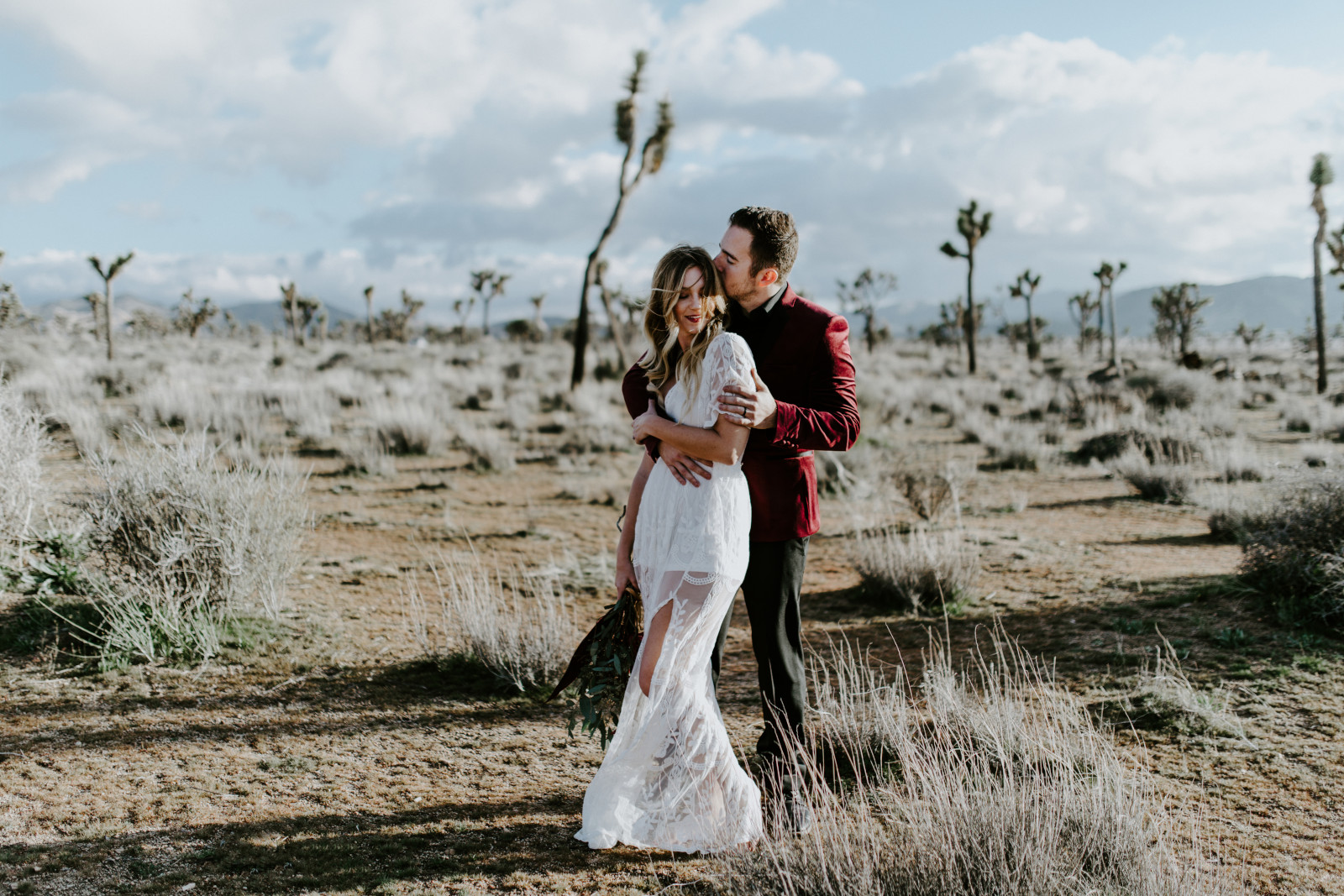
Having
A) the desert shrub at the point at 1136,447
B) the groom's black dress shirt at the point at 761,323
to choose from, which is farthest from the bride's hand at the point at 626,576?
the desert shrub at the point at 1136,447

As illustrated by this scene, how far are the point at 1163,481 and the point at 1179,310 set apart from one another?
3770 centimetres

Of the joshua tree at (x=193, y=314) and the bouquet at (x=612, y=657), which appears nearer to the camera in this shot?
the bouquet at (x=612, y=657)

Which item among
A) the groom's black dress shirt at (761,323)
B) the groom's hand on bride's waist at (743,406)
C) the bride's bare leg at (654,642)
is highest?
the groom's black dress shirt at (761,323)

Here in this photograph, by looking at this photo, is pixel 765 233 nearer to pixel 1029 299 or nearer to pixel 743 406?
pixel 743 406

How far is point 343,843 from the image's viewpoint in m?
3.00

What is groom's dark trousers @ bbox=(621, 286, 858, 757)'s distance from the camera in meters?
2.73

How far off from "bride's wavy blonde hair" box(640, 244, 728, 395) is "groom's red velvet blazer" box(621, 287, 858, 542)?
0.21m

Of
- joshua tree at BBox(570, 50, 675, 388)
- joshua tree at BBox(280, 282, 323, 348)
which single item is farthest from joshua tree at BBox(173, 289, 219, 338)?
joshua tree at BBox(570, 50, 675, 388)

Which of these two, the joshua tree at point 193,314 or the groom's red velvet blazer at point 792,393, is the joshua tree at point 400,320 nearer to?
the joshua tree at point 193,314

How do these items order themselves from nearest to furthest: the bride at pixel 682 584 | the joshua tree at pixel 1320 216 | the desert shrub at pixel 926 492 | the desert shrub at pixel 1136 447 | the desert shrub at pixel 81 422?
the bride at pixel 682 584, the desert shrub at pixel 926 492, the desert shrub at pixel 81 422, the desert shrub at pixel 1136 447, the joshua tree at pixel 1320 216

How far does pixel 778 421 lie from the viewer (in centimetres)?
253

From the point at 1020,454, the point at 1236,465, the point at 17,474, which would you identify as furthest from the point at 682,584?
the point at 1020,454

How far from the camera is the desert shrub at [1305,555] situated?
4965 mm

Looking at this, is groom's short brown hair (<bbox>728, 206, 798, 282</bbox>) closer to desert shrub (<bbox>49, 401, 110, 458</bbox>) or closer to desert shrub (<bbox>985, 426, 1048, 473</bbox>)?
desert shrub (<bbox>49, 401, 110, 458</bbox>)
